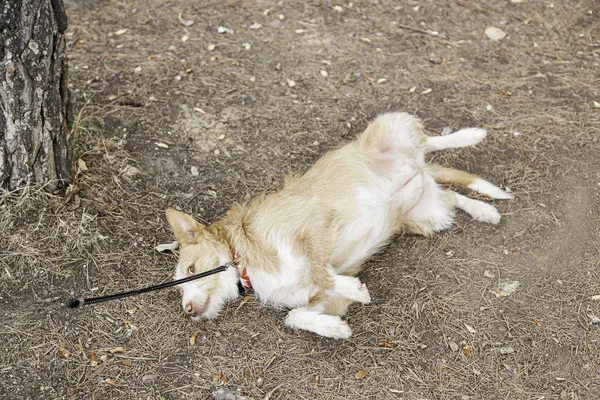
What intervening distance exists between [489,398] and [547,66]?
121 inches

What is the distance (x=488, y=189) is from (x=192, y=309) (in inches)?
86.7

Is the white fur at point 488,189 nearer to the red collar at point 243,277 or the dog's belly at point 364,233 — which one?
the dog's belly at point 364,233

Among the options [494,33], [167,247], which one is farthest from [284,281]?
[494,33]

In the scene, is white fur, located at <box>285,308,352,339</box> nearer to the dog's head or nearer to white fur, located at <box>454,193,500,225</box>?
the dog's head

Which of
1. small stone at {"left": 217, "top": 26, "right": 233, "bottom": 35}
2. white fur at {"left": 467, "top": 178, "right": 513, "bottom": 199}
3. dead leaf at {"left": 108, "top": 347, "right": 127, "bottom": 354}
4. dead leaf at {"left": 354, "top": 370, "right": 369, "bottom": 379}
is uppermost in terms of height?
small stone at {"left": 217, "top": 26, "right": 233, "bottom": 35}

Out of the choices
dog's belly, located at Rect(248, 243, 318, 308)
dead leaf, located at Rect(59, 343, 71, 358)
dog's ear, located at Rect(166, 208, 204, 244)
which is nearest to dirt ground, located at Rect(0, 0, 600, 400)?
dead leaf, located at Rect(59, 343, 71, 358)

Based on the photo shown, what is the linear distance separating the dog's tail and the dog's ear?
1729mm

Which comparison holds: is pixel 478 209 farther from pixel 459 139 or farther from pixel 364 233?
pixel 364 233

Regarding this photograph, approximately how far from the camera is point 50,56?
145 inches

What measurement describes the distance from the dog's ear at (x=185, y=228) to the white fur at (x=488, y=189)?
1952mm

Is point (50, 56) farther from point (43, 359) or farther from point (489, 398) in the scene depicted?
point (489, 398)

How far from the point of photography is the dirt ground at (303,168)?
3.46 meters

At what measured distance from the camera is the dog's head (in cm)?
370

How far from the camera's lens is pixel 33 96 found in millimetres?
3664
